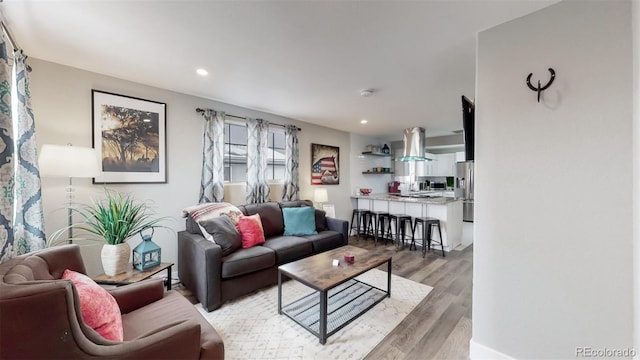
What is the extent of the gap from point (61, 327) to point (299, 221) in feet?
9.52

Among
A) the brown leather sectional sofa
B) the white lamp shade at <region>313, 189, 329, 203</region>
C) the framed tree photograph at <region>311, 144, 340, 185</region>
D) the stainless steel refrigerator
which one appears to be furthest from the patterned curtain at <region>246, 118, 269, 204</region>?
the stainless steel refrigerator

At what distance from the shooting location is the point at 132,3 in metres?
1.48

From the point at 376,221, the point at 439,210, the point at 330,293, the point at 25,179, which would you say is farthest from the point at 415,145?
the point at 25,179

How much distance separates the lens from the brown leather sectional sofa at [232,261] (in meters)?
2.34

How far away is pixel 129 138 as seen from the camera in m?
2.72

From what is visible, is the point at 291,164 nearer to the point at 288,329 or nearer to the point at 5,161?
the point at 288,329

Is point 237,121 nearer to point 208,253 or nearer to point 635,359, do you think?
point 208,253

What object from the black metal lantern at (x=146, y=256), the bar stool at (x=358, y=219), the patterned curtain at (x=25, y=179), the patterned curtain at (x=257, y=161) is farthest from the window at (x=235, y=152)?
the bar stool at (x=358, y=219)

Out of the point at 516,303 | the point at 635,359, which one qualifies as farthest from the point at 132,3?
the point at 635,359

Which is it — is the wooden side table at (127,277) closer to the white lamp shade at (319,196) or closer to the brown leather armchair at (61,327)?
the brown leather armchair at (61,327)

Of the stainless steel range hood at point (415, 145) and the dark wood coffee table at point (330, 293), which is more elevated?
the stainless steel range hood at point (415, 145)

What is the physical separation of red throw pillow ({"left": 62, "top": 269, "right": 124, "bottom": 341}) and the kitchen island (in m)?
4.28

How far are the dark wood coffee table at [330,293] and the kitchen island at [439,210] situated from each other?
2.15 m

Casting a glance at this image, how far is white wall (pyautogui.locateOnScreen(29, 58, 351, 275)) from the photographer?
2.27 metres
